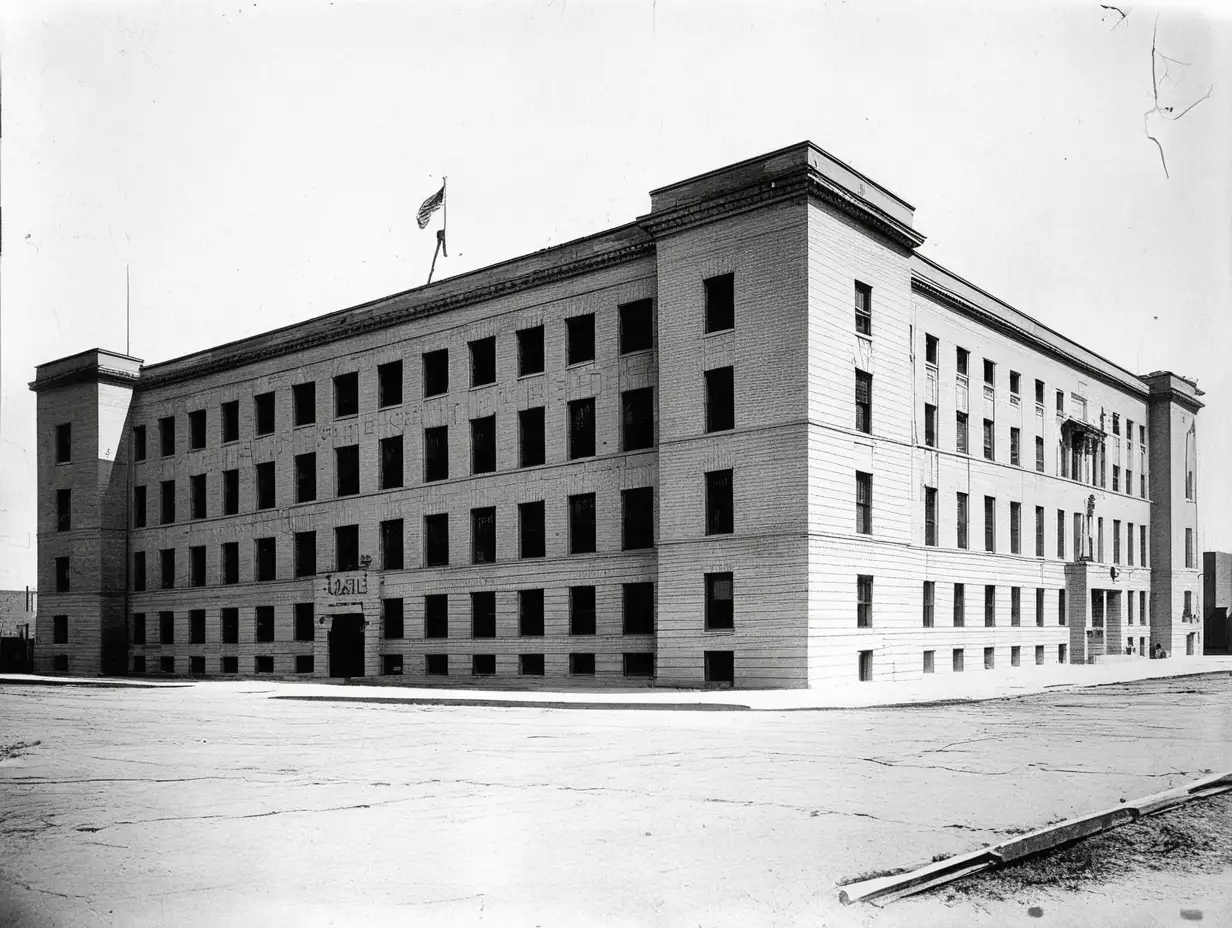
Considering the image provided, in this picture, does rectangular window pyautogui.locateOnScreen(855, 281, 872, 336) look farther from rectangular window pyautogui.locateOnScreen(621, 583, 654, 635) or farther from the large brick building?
rectangular window pyautogui.locateOnScreen(621, 583, 654, 635)

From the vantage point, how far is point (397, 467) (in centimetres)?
4062

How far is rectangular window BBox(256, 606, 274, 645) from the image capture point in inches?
1747

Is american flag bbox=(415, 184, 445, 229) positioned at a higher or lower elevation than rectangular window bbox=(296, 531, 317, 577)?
→ higher

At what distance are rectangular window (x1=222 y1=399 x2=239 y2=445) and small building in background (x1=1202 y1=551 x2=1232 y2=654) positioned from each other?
58924 mm

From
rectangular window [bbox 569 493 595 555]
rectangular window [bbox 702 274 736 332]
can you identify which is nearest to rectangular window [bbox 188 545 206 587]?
rectangular window [bbox 569 493 595 555]

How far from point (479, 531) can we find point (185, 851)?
28.7 meters

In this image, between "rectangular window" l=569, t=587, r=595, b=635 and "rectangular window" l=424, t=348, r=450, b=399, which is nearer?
"rectangular window" l=569, t=587, r=595, b=635

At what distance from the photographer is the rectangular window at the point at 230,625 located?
150 ft

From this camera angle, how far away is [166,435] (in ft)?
164

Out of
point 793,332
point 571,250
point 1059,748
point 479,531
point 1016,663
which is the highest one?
point 571,250

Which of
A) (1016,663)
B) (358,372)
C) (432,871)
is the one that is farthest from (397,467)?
(432,871)

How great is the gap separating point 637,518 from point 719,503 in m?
3.66

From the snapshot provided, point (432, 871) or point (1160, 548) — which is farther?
point (1160, 548)

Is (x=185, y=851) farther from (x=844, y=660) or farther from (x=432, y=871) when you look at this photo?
(x=844, y=660)
